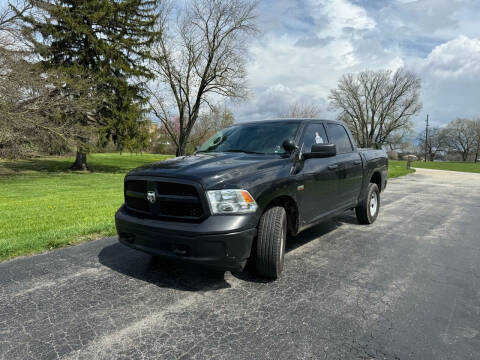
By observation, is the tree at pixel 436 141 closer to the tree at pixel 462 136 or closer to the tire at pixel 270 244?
the tree at pixel 462 136

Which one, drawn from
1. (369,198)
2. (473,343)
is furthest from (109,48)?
(473,343)

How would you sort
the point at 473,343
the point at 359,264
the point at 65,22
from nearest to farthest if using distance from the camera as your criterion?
the point at 473,343 < the point at 359,264 < the point at 65,22

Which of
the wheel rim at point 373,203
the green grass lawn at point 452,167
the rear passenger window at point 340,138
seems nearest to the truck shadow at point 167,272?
the rear passenger window at point 340,138

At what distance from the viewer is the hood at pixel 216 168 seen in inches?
119

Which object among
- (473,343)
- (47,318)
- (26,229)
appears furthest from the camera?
(26,229)

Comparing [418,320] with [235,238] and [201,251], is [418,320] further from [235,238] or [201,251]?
[201,251]

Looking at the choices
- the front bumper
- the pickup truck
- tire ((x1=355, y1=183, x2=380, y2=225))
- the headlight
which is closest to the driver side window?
the pickup truck

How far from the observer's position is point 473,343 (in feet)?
7.71

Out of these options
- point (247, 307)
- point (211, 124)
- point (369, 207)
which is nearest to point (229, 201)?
point (247, 307)

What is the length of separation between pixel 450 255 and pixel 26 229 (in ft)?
22.5

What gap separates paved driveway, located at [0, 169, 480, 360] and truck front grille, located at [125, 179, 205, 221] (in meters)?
0.76

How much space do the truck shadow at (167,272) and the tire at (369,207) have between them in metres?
1.96

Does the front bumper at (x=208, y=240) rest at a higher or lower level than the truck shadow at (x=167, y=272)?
higher

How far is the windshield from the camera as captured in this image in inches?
162
